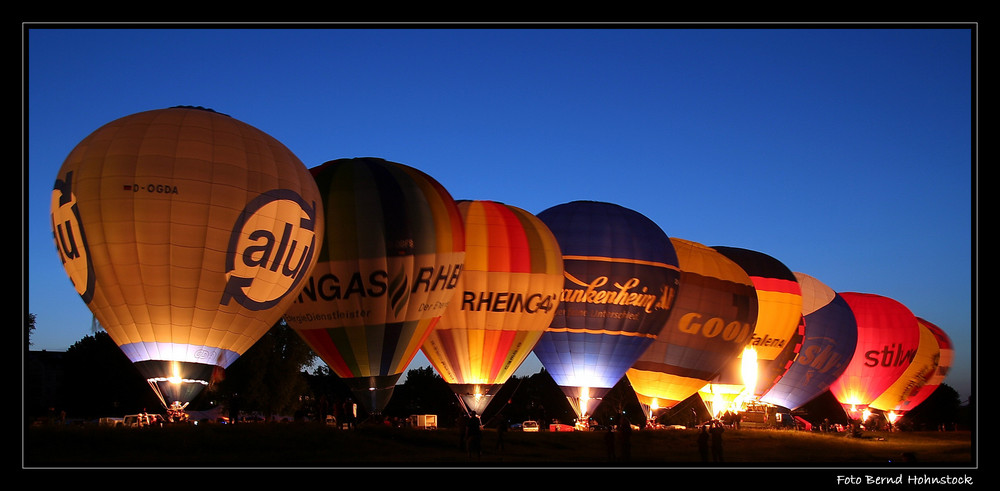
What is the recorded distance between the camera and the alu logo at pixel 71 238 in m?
19.5

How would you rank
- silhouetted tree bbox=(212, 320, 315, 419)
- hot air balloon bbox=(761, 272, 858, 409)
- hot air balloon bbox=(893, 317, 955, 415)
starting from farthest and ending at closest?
hot air balloon bbox=(893, 317, 955, 415)
hot air balloon bbox=(761, 272, 858, 409)
silhouetted tree bbox=(212, 320, 315, 419)

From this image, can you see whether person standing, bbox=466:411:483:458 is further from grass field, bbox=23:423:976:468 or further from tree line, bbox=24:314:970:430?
tree line, bbox=24:314:970:430

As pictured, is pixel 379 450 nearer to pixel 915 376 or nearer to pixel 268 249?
pixel 268 249

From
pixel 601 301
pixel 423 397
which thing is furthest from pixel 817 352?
pixel 423 397

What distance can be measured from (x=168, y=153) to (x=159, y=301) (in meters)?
2.77

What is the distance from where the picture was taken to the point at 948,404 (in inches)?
2948

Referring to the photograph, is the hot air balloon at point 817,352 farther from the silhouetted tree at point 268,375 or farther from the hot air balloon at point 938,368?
the silhouetted tree at point 268,375

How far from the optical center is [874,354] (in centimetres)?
4162

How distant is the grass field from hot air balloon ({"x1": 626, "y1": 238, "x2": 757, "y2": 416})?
628 centimetres

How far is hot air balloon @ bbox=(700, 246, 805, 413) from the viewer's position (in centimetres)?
3453

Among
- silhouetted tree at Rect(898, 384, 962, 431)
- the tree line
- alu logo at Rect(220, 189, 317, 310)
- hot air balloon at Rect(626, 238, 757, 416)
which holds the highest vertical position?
alu logo at Rect(220, 189, 317, 310)

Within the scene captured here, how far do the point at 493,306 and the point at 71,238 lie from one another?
10.3 metres

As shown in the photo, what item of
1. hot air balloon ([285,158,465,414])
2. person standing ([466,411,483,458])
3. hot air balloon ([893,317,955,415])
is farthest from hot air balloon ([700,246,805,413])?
person standing ([466,411,483,458])
